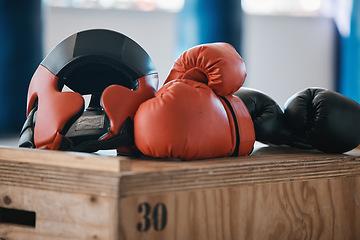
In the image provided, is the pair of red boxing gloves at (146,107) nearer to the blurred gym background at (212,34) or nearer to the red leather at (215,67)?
the red leather at (215,67)

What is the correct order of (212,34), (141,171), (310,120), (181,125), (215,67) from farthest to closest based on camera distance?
1. (212,34)
2. (310,120)
3. (215,67)
4. (181,125)
5. (141,171)

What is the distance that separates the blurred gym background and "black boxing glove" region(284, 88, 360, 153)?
77.5 inches

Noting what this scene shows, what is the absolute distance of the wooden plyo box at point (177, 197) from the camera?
64cm

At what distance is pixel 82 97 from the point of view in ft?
2.71

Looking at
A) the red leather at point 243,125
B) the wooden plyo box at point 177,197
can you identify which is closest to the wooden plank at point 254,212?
the wooden plyo box at point 177,197

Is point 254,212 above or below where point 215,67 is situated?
below

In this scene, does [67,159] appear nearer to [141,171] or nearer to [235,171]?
[141,171]

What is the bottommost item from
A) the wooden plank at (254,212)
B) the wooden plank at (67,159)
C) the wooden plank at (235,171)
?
the wooden plank at (254,212)

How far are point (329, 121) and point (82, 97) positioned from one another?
51cm

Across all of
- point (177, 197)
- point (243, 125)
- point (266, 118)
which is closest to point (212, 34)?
point (266, 118)

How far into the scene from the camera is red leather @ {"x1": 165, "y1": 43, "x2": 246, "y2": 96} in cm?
85

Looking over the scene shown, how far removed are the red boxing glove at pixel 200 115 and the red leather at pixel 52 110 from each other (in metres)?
0.13

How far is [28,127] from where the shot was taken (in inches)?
33.9

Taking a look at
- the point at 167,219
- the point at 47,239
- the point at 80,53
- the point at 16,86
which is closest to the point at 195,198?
the point at 167,219
